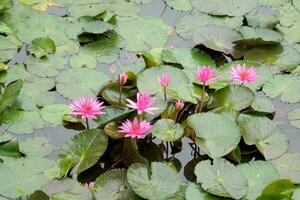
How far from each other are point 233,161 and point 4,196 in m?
0.85

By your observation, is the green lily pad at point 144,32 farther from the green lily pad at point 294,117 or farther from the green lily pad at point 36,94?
the green lily pad at point 294,117

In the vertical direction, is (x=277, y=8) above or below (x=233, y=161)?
above

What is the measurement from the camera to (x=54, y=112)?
2484mm

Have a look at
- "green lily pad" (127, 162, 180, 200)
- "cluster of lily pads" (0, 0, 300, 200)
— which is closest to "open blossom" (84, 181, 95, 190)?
"cluster of lily pads" (0, 0, 300, 200)

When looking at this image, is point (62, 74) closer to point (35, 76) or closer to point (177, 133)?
point (35, 76)

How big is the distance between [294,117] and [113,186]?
864mm

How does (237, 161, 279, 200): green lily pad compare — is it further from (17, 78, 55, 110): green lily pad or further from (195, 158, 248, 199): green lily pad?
(17, 78, 55, 110): green lily pad

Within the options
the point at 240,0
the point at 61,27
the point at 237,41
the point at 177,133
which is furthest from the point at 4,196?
the point at 240,0

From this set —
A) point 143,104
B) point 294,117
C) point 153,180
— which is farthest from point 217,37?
point 153,180

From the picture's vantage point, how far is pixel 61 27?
2.97m

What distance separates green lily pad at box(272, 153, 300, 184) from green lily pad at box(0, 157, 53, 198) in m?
0.86

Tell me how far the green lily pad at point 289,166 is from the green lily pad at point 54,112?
86 centimetres

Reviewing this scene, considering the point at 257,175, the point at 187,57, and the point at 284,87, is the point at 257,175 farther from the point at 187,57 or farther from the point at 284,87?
the point at 187,57

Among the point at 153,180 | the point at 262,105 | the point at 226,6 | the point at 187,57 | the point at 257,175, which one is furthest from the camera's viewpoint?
the point at 226,6
